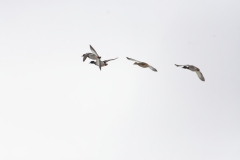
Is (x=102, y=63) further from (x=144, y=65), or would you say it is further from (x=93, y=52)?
(x=144, y=65)

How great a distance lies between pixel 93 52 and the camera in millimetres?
20156

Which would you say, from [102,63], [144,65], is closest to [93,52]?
[102,63]

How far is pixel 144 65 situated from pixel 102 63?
2595 millimetres

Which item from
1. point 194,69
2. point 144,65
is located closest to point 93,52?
point 144,65

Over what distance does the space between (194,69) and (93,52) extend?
203 inches

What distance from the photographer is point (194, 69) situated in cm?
2133

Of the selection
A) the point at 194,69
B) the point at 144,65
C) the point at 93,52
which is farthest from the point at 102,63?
the point at 194,69

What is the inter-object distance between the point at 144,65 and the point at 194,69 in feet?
8.21

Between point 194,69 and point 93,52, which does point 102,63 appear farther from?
point 194,69

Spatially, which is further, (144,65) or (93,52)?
(144,65)

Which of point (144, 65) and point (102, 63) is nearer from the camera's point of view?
point (102, 63)

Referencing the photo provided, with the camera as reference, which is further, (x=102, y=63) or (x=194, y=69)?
(x=194, y=69)

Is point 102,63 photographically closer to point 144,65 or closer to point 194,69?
point 144,65
